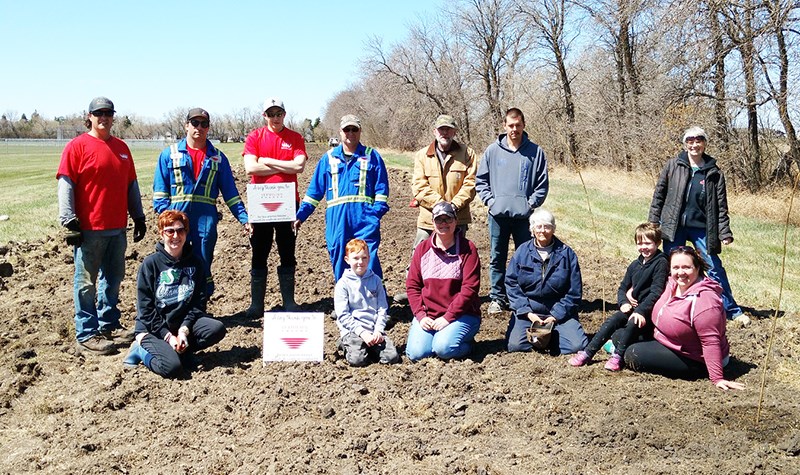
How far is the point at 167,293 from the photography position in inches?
215

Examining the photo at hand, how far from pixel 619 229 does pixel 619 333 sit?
23.4 ft

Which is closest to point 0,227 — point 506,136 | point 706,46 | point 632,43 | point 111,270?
point 111,270

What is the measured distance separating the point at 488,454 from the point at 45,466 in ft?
8.55

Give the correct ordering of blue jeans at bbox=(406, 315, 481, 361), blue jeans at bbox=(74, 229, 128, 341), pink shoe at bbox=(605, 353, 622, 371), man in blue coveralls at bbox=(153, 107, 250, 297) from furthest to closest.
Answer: man in blue coveralls at bbox=(153, 107, 250, 297)
blue jeans at bbox=(74, 229, 128, 341)
blue jeans at bbox=(406, 315, 481, 361)
pink shoe at bbox=(605, 353, 622, 371)

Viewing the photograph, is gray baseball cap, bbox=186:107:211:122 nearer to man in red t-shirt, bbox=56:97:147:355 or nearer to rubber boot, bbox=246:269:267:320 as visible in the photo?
man in red t-shirt, bbox=56:97:147:355

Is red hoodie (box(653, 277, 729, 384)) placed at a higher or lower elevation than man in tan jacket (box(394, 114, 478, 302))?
lower

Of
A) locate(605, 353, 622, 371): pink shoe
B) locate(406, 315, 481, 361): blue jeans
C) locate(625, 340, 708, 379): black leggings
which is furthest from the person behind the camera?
locate(406, 315, 481, 361): blue jeans

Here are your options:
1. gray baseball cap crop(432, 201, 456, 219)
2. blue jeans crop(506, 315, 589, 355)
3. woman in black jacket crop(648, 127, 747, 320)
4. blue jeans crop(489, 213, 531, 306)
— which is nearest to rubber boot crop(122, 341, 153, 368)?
gray baseball cap crop(432, 201, 456, 219)

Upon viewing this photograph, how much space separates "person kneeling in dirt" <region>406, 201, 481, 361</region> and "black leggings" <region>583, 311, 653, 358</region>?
0.92 m

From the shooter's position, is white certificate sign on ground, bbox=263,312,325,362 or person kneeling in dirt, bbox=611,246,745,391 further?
white certificate sign on ground, bbox=263,312,325,362

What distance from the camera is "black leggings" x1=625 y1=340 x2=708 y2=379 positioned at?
4.82 metres

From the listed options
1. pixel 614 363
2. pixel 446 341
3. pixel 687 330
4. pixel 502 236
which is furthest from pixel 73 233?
pixel 687 330

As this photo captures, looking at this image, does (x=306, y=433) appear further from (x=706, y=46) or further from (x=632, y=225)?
(x=706, y=46)

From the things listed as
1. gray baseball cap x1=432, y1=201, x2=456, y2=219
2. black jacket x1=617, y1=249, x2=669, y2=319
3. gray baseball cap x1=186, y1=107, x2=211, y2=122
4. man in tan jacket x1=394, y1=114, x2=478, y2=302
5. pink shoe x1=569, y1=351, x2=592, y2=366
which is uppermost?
gray baseball cap x1=186, y1=107, x2=211, y2=122
